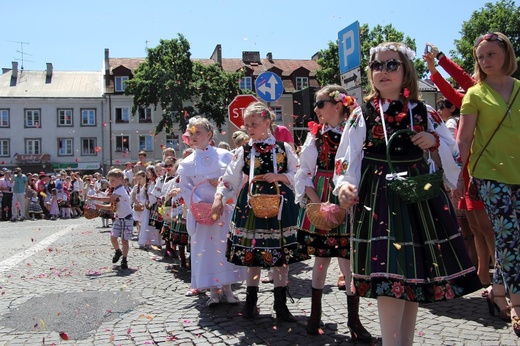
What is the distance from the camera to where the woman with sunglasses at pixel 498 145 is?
4.05 meters

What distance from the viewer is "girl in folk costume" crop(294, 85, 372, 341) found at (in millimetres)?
4352

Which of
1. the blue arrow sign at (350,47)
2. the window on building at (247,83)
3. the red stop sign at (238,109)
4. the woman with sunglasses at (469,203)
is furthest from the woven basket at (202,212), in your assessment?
the window on building at (247,83)

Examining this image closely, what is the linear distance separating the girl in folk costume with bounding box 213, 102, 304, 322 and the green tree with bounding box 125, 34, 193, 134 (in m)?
42.2

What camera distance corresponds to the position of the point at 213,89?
47719mm

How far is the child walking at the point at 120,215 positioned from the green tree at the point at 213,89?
128ft

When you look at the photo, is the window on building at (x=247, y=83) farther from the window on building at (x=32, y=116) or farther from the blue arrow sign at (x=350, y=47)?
the blue arrow sign at (x=350, y=47)

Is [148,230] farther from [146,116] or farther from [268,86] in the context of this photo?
[146,116]

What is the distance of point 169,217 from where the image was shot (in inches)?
310

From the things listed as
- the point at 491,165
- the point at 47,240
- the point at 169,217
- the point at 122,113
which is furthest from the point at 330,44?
the point at 491,165

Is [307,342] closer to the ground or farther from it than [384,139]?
closer to the ground

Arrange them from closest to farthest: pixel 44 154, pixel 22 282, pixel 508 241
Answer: pixel 508 241, pixel 22 282, pixel 44 154

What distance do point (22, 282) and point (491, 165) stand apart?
6.35m

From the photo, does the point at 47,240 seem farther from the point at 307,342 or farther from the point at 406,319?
the point at 406,319

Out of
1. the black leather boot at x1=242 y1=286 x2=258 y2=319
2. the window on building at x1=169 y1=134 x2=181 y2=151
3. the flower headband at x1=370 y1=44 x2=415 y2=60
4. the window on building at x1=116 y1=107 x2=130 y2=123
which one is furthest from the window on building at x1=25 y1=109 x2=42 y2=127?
the flower headband at x1=370 y1=44 x2=415 y2=60
